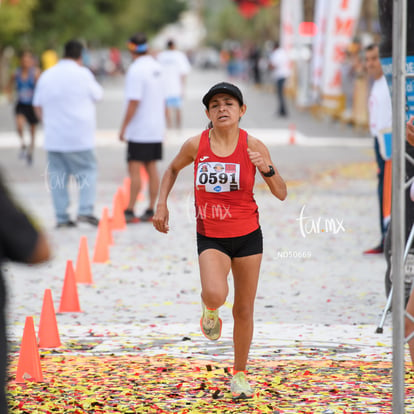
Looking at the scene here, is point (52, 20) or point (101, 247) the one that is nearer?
point (101, 247)

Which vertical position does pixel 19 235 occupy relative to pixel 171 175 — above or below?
above

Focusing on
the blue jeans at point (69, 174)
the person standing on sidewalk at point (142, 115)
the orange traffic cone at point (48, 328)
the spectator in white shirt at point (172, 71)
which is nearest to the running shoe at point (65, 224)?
the blue jeans at point (69, 174)

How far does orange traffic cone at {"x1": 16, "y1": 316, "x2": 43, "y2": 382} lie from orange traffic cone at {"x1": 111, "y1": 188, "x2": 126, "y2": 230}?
202 inches

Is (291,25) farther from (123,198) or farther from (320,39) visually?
(123,198)

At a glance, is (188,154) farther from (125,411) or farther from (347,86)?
(347,86)

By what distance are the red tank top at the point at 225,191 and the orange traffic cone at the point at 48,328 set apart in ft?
4.74

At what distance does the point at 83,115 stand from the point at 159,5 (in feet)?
314

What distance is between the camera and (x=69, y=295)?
7.01m

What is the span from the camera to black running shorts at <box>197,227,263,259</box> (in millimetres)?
4945

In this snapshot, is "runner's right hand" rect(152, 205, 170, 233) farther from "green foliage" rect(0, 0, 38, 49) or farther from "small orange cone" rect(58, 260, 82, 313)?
"green foliage" rect(0, 0, 38, 49)

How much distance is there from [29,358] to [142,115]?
582 centimetres

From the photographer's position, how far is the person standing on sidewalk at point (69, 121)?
10.4 meters

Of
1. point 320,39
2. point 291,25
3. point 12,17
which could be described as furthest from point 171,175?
point 12,17

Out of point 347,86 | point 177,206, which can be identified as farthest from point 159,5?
point 177,206
